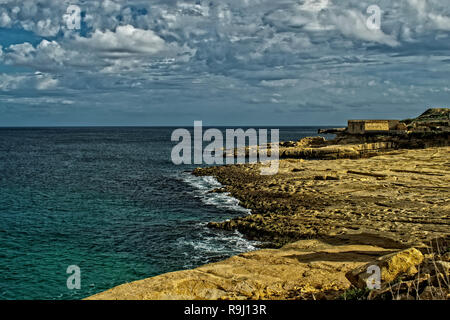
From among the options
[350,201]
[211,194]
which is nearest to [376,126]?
[211,194]

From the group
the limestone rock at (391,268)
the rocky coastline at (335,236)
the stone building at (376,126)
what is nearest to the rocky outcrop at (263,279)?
the rocky coastline at (335,236)

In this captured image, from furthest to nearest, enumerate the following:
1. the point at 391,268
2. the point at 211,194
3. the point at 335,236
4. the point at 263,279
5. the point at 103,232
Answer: the point at 211,194 < the point at 103,232 < the point at 335,236 < the point at 263,279 < the point at 391,268

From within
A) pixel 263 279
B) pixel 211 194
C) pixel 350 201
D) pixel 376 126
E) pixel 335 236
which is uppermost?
pixel 376 126

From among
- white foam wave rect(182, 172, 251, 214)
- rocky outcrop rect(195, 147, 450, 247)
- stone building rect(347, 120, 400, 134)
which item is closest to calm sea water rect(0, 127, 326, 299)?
white foam wave rect(182, 172, 251, 214)

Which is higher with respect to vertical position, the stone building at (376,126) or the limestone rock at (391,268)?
the stone building at (376,126)

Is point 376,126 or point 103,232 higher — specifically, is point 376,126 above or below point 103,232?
above

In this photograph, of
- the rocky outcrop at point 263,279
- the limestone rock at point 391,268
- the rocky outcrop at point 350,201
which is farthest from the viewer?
the rocky outcrop at point 350,201

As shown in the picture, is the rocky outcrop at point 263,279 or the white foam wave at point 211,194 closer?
the rocky outcrop at point 263,279

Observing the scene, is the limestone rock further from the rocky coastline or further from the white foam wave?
the white foam wave

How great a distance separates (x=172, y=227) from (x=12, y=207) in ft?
48.8

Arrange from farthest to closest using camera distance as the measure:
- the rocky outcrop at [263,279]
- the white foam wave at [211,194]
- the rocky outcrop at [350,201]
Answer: the white foam wave at [211,194]
the rocky outcrop at [350,201]
the rocky outcrop at [263,279]

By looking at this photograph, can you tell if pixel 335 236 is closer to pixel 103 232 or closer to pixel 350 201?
pixel 350 201

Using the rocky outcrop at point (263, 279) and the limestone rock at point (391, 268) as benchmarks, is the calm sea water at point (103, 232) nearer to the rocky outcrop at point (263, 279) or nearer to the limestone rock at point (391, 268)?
the rocky outcrop at point (263, 279)

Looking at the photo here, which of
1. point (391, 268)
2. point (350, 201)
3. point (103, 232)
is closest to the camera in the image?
point (391, 268)
